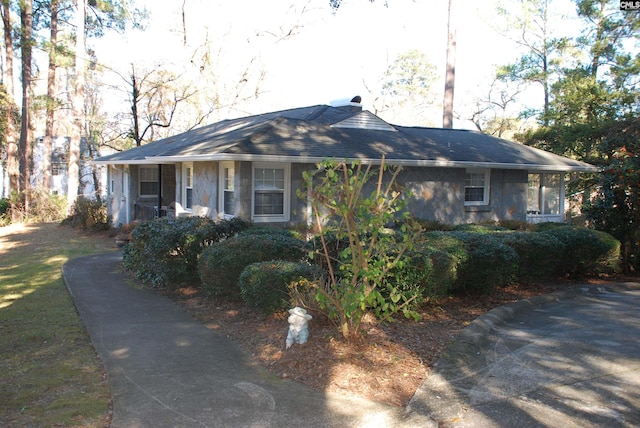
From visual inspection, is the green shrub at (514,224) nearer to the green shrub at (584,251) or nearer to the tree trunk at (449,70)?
the green shrub at (584,251)

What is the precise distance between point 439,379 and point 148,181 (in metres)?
18.1

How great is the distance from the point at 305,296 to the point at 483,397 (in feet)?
8.90

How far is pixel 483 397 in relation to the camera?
4.99 metres

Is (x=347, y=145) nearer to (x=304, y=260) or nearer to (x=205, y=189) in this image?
(x=205, y=189)

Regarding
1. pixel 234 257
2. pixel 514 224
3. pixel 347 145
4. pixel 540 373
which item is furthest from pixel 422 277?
pixel 514 224

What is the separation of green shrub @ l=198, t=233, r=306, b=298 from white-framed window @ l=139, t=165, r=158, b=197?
13442 millimetres

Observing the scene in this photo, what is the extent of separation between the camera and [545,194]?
64.0ft

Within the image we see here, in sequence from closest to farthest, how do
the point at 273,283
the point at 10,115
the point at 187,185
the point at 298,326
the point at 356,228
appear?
the point at 356,228 < the point at 298,326 < the point at 273,283 < the point at 187,185 < the point at 10,115

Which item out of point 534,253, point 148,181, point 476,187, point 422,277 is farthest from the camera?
point 148,181

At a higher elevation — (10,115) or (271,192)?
(10,115)

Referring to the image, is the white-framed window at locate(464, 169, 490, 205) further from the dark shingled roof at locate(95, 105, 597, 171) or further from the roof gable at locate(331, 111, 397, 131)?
the roof gable at locate(331, 111, 397, 131)

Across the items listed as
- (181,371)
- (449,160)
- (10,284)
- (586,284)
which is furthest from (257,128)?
(181,371)

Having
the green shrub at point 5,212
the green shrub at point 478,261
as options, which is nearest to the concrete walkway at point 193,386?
the green shrub at point 478,261

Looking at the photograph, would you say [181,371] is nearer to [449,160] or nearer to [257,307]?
[257,307]
